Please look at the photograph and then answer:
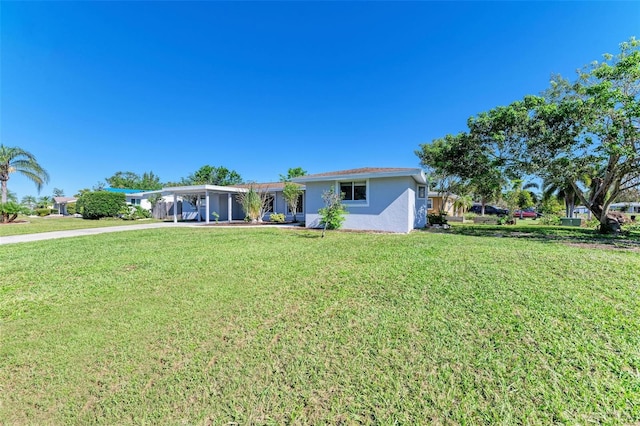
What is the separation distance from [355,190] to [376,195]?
44.5 inches

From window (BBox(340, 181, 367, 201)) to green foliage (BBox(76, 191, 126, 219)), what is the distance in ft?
76.6

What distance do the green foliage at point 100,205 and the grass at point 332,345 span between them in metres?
22.3

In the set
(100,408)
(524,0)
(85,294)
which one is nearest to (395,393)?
(100,408)

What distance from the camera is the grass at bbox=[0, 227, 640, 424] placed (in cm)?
245

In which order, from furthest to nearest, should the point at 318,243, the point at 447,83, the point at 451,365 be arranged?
the point at 447,83
the point at 318,243
the point at 451,365

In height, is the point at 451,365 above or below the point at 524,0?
below

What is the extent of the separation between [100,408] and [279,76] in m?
19.4

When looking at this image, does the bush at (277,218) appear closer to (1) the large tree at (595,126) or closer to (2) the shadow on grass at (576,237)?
(2) the shadow on grass at (576,237)

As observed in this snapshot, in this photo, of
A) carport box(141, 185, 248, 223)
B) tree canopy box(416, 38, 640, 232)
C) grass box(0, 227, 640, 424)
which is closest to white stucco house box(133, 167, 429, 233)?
tree canopy box(416, 38, 640, 232)

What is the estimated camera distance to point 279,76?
1809 cm

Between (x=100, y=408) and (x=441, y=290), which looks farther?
(x=441, y=290)

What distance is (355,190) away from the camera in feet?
41.7

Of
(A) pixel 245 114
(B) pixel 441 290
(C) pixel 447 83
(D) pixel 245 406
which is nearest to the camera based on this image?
(D) pixel 245 406

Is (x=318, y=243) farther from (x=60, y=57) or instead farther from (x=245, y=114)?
(x=245, y=114)
